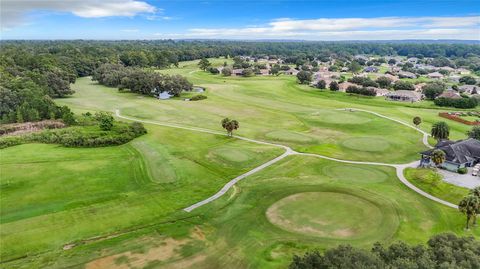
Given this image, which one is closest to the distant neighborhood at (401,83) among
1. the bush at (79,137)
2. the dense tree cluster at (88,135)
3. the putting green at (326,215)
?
the putting green at (326,215)

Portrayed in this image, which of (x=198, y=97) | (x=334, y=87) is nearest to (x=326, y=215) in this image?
(x=198, y=97)

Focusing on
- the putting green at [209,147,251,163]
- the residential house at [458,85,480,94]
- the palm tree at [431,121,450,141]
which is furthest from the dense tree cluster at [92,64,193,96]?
the residential house at [458,85,480,94]

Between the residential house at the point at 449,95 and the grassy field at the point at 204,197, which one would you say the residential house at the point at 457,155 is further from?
the residential house at the point at 449,95

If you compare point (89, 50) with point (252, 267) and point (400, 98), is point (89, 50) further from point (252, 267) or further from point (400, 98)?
point (252, 267)

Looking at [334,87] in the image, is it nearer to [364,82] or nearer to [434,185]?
[364,82]

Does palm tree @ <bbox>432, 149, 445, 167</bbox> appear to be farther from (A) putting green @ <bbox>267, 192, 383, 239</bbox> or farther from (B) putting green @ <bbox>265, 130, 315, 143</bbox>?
(B) putting green @ <bbox>265, 130, 315, 143</bbox>

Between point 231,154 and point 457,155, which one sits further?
point 231,154
